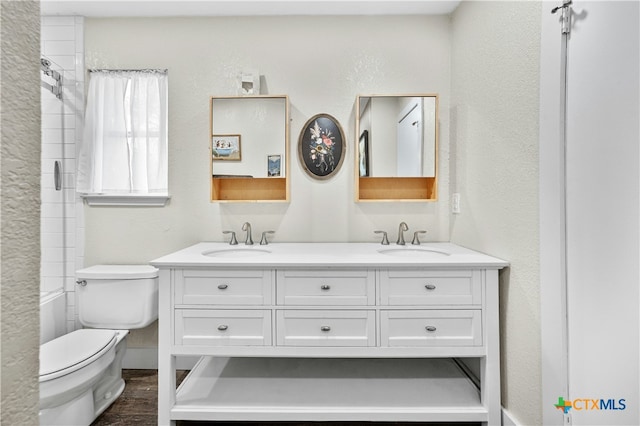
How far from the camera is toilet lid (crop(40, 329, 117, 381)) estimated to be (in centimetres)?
148

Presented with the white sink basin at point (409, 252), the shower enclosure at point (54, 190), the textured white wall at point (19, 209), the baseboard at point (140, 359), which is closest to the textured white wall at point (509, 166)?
the white sink basin at point (409, 252)

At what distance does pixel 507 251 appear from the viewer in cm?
153

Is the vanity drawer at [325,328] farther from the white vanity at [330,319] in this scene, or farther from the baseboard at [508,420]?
the baseboard at [508,420]

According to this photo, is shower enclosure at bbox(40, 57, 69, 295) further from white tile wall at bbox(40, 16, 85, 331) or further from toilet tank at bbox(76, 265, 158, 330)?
toilet tank at bbox(76, 265, 158, 330)

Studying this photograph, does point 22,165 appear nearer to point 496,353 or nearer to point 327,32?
point 496,353

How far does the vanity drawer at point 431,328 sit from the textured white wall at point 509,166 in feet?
0.59

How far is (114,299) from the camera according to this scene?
1.96m

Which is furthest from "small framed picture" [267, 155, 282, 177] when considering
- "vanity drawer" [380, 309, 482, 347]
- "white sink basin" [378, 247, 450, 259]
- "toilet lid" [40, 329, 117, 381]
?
"toilet lid" [40, 329, 117, 381]

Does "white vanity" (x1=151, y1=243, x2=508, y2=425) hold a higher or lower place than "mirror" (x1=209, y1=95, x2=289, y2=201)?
lower

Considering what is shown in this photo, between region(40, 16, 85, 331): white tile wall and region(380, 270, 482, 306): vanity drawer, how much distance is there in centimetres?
210

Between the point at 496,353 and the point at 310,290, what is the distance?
92 centimetres

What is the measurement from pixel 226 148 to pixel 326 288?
1156 mm

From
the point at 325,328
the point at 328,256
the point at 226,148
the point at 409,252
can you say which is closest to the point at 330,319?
the point at 325,328

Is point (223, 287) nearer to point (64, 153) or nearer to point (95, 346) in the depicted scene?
point (95, 346)
